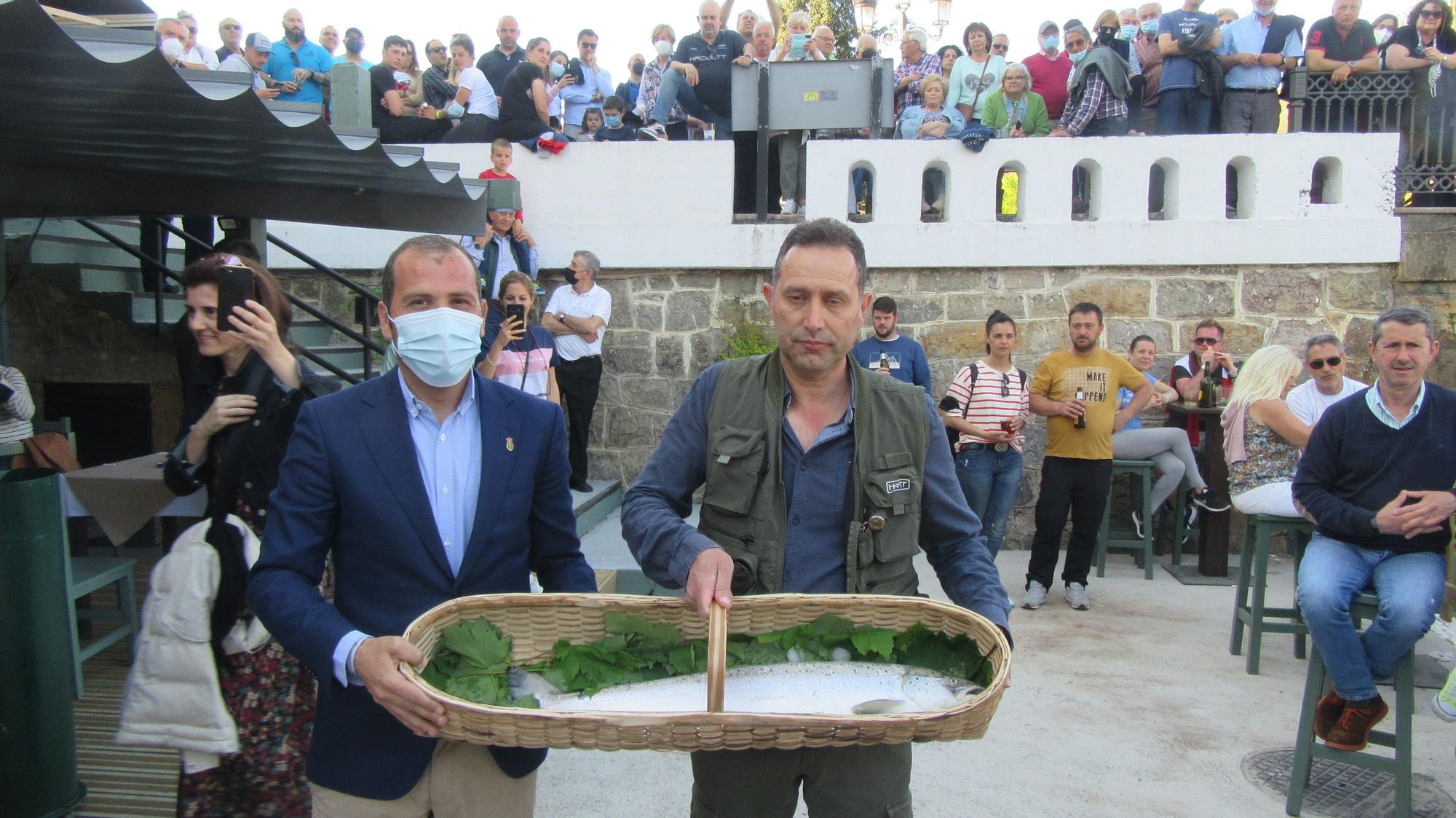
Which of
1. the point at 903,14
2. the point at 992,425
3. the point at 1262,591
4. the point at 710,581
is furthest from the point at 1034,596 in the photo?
the point at 903,14

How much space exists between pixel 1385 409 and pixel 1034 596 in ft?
9.44

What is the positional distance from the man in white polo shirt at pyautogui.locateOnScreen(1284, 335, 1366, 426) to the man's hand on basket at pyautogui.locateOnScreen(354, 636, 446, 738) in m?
5.36

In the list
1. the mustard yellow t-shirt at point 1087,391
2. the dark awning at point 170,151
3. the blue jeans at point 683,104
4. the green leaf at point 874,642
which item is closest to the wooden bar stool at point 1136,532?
the mustard yellow t-shirt at point 1087,391

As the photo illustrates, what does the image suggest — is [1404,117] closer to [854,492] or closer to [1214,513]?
[1214,513]

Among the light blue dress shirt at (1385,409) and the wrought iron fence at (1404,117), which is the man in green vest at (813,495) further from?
the wrought iron fence at (1404,117)

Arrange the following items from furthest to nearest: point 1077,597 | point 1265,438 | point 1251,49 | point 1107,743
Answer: point 1251,49 → point 1077,597 → point 1265,438 → point 1107,743

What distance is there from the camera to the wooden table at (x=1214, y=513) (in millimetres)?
7383

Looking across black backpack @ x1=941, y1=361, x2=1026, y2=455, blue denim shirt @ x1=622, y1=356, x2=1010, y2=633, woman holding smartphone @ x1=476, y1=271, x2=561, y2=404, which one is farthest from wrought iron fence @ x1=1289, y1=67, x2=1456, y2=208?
blue denim shirt @ x1=622, y1=356, x2=1010, y2=633

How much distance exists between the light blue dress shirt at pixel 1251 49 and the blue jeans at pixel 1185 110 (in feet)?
0.86

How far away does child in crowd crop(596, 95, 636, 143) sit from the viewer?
9.31 m

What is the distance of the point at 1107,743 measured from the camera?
14.7ft

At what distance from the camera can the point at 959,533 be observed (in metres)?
2.30

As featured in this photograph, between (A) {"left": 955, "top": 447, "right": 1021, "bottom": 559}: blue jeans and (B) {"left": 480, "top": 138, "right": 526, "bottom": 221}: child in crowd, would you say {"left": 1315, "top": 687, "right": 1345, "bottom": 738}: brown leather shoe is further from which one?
(B) {"left": 480, "top": 138, "right": 526, "bottom": 221}: child in crowd

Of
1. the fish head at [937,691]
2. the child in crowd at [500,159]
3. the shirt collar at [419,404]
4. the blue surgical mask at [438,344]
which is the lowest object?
the fish head at [937,691]
